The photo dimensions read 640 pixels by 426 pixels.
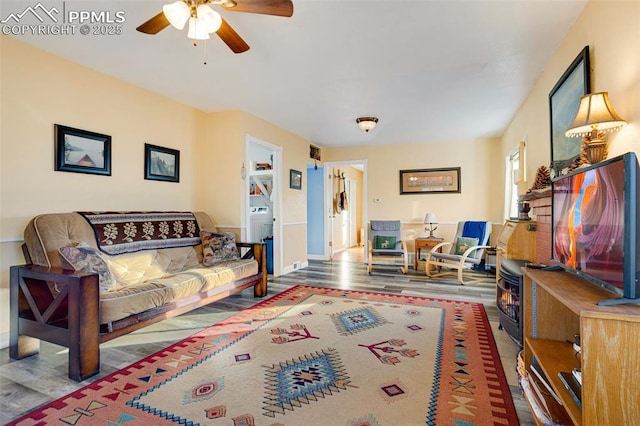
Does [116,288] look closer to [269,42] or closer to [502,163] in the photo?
[269,42]

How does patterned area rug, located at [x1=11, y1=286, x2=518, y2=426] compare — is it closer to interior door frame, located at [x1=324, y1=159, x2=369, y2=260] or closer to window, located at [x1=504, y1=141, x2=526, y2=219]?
window, located at [x1=504, y1=141, x2=526, y2=219]

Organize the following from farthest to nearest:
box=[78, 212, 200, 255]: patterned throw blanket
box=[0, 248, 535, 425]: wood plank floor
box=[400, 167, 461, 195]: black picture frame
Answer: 1. box=[400, 167, 461, 195]: black picture frame
2. box=[78, 212, 200, 255]: patterned throw blanket
3. box=[0, 248, 535, 425]: wood plank floor

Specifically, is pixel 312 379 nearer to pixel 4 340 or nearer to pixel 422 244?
pixel 4 340

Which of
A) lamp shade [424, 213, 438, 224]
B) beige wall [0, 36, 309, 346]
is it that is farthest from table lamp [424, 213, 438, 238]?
beige wall [0, 36, 309, 346]

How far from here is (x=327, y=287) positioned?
4176 millimetres

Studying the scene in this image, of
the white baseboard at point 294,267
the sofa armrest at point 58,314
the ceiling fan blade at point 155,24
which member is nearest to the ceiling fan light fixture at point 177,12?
the ceiling fan blade at point 155,24

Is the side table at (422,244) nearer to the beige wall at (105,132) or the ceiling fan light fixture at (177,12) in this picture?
the beige wall at (105,132)

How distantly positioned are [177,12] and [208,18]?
0.16 meters

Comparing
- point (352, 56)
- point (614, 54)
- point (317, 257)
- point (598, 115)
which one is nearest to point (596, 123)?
point (598, 115)

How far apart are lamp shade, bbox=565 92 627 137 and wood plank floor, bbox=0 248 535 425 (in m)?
1.51

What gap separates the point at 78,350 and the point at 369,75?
10.3 ft

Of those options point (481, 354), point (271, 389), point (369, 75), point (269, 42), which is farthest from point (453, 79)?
point (271, 389)

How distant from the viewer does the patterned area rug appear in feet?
5.11

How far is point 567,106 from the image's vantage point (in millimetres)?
2273
